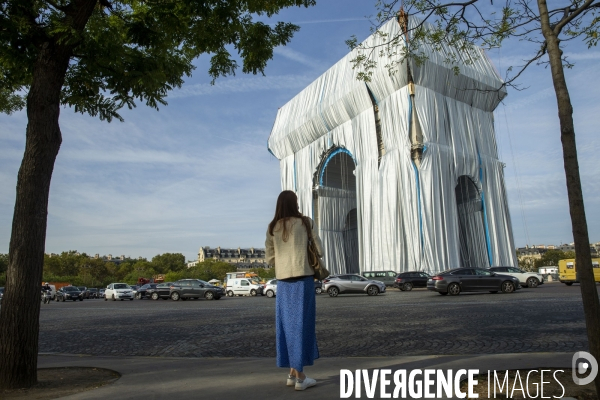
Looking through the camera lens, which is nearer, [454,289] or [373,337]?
[373,337]

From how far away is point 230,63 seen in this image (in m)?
8.91

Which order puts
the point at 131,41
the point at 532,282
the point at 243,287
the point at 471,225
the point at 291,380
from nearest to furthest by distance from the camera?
the point at 291,380, the point at 131,41, the point at 532,282, the point at 243,287, the point at 471,225

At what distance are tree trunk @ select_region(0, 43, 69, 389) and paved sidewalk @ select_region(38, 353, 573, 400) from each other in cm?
95

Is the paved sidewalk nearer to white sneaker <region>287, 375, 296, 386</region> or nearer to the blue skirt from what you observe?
white sneaker <region>287, 375, 296, 386</region>

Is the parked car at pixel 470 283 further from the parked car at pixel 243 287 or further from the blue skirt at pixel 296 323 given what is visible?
the blue skirt at pixel 296 323

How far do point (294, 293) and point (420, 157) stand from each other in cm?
3444

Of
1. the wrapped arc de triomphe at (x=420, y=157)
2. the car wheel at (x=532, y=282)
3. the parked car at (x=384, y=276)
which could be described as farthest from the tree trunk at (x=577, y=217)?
the parked car at (x=384, y=276)

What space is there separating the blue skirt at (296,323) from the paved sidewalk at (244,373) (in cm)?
28

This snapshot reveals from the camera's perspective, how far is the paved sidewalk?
4.36m

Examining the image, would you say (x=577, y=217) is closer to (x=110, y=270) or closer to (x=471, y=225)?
(x=471, y=225)

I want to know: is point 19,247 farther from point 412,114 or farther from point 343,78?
point 343,78

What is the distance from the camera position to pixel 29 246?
16.9ft

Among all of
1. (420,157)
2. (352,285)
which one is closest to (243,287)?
(352,285)

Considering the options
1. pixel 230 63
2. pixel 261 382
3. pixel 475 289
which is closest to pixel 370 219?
pixel 475 289
